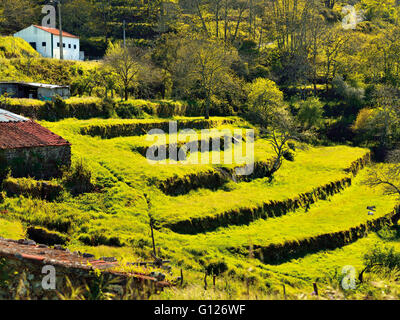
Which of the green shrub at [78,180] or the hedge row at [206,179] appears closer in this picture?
the green shrub at [78,180]

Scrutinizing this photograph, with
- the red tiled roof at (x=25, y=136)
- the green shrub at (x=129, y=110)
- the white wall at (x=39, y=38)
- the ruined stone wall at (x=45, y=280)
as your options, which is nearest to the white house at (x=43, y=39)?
the white wall at (x=39, y=38)

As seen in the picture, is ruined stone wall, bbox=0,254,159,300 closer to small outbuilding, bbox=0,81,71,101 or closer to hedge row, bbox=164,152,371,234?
hedge row, bbox=164,152,371,234

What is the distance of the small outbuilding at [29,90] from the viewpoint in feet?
139

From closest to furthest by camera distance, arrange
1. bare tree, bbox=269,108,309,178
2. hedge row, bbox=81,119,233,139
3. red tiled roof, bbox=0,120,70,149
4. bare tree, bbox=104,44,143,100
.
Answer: red tiled roof, bbox=0,120,70,149 → hedge row, bbox=81,119,233,139 → bare tree, bbox=269,108,309,178 → bare tree, bbox=104,44,143,100

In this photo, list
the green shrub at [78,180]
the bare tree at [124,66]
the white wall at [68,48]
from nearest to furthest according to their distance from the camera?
the green shrub at [78,180], the bare tree at [124,66], the white wall at [68,48]

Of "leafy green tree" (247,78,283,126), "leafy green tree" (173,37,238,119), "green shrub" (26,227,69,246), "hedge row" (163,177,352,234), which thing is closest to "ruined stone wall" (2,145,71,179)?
"green shrub" (26,227,69,246)

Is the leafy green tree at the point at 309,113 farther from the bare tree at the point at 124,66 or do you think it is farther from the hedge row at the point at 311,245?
the hedge row at the point at 311,245

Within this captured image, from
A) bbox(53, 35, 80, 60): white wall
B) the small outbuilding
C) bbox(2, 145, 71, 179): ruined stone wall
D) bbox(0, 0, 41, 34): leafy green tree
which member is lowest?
bbox(2, 145, 71, 179): ruined stone wall

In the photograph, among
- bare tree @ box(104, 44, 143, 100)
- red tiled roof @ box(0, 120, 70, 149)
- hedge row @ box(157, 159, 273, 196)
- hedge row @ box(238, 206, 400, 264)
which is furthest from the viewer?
bare tree @ box(104, 44, 143, 100)

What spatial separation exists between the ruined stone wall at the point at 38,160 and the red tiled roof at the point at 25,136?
33cm

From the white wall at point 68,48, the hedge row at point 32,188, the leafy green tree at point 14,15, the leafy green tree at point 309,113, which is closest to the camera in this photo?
the hedge row at point 32,188

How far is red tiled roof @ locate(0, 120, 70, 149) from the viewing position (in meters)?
29.4

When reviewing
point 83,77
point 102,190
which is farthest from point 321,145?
point 102,190

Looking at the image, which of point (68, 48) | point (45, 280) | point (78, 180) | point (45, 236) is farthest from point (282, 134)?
point (45, 280)
